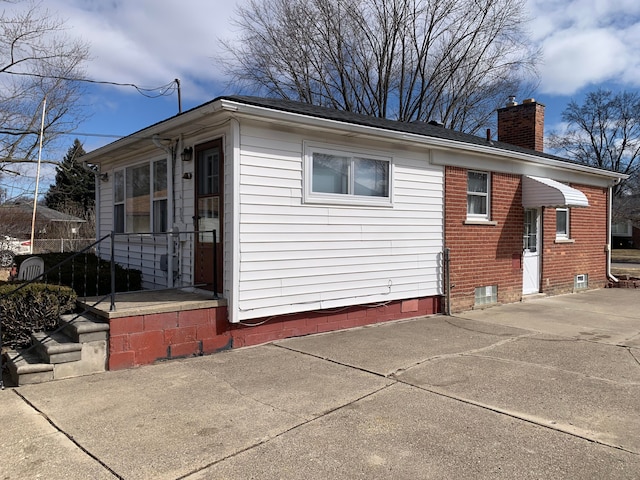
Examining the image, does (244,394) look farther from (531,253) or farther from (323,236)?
(531,253)

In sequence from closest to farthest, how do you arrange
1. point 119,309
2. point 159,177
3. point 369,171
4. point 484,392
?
1. point 484,392
2. point 119,309
3. point 369,171
4. point 159,177

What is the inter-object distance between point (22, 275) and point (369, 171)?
5909 millimetres

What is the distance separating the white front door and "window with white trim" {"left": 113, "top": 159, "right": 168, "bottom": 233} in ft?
24.7

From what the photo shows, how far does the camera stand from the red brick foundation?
5.21 m

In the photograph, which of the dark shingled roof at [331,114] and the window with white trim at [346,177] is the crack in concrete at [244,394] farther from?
the dark shingled roof at [331,114]

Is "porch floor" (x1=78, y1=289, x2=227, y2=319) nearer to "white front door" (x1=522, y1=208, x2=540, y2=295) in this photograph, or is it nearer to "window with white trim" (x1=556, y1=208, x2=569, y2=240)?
"white front door" (x1=522, y1=208, x2=540, y2=295)

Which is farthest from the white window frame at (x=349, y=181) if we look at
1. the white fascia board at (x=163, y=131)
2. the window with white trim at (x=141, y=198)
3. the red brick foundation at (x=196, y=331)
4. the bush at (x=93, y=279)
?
the bush at (x=93, y=279)

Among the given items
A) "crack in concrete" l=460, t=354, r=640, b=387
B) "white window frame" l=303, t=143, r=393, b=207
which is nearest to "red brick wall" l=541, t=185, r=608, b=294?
"white window frame" l=303, t=143, r=393, b=207

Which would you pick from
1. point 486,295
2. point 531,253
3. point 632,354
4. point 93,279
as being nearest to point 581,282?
point 531,253

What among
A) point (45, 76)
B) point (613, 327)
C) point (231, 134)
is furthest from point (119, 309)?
point (45, 76)

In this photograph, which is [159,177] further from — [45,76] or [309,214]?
[45,76]

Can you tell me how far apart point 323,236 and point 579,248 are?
834 centimetres

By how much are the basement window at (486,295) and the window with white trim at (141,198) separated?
234 inches

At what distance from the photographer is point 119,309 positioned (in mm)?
5336
